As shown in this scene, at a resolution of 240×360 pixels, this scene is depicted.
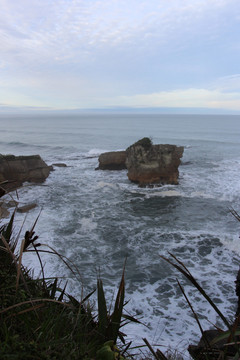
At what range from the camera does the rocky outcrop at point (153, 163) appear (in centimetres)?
1964

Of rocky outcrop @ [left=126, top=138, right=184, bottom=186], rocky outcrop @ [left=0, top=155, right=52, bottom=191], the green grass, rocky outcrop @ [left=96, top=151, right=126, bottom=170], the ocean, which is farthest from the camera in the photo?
rocky outcrop @ [left=96, top=151, right=126, bottom=170]

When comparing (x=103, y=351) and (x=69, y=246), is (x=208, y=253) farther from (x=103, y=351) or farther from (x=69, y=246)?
(x=103, y=351)

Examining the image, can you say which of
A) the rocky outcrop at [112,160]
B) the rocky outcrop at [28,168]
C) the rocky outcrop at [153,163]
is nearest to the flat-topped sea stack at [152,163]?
the rocky outcrop at [153,163]

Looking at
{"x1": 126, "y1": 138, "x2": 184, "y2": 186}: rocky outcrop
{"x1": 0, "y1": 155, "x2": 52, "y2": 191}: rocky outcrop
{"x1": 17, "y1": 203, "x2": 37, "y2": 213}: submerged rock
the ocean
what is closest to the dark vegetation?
the ocean

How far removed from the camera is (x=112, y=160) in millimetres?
24969

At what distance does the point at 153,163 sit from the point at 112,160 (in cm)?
633

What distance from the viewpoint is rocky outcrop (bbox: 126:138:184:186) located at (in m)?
19.6

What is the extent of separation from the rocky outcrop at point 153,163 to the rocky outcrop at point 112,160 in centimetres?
452

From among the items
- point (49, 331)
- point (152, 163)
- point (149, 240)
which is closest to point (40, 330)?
point (49, 331)

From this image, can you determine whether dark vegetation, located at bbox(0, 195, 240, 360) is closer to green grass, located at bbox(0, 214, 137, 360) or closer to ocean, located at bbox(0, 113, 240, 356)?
green grass, located at bbox(0, 214, 137, 360)

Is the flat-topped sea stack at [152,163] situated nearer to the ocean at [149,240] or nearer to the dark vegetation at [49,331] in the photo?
the ocean at [149,240]

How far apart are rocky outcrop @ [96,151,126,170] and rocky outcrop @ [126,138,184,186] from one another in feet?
14.8

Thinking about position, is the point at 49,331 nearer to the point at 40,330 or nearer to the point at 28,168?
the point at 40,330

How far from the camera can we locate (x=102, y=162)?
82.6ft
